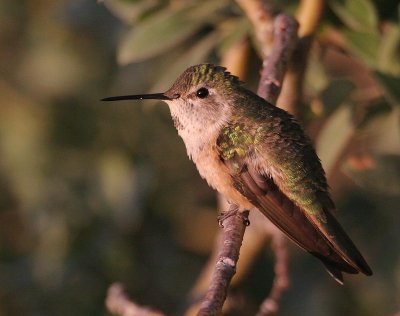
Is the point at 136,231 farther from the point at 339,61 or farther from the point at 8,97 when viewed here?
the point at 339,61

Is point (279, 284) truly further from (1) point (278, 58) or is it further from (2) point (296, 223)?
(1) point (278, 58)

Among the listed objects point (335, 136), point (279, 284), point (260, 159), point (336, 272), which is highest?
point (335, 136)

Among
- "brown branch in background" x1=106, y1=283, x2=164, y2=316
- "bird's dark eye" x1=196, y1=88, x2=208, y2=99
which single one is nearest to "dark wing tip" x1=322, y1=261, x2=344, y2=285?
"brown branch in background" x1=106, y1=283, x2=164, y2=316

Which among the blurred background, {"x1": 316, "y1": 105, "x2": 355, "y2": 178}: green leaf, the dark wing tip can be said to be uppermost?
{"x1": 316, "y1": 105, "x2": 355, "y2": 178}: green leaf

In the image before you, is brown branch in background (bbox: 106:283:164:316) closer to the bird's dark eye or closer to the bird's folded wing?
the bird's folded wing

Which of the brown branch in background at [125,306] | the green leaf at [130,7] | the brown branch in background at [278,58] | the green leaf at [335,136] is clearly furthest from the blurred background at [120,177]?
the brown branch in background at [125,306]

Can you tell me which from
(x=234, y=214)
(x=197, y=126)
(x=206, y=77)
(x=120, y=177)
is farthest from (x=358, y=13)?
(x=120, y=177)
